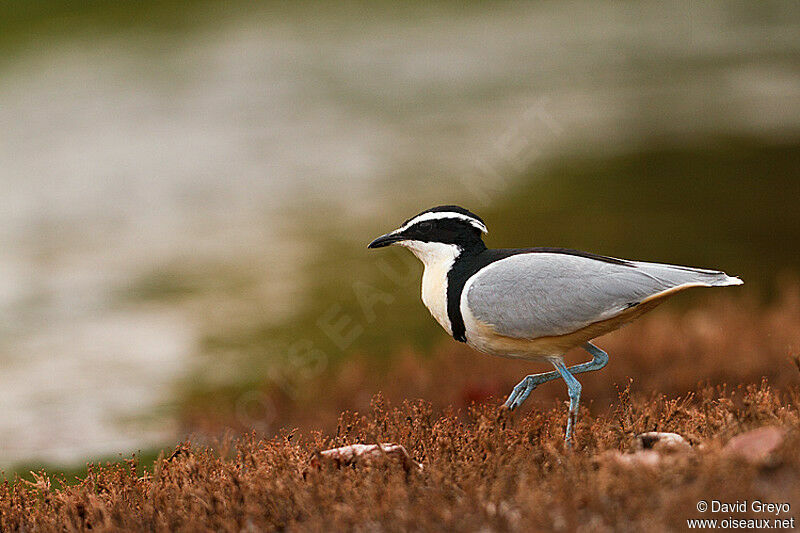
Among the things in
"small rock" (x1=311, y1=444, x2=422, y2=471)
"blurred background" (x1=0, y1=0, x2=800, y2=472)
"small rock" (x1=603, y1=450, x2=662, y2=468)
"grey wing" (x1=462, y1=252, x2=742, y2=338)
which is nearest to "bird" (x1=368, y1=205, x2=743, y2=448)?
"grey wing" (x1=462, y1=252, x2=742, y2=338)

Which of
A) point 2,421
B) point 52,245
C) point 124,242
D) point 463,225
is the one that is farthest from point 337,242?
point 463,225

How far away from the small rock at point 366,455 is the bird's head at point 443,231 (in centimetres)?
93

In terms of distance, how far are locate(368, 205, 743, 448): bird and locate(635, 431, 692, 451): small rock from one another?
0.30 metres

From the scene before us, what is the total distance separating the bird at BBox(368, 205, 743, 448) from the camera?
408 cm

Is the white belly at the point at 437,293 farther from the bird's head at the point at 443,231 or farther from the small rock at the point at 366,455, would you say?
the small rock at the point at 366,455

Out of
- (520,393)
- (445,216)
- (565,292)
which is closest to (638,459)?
(565,292)

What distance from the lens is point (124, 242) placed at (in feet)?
50.4

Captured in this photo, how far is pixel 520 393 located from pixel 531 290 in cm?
59

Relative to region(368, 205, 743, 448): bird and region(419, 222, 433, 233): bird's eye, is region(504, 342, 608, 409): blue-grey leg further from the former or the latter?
region(419, 222, 433, 233): bird's eye

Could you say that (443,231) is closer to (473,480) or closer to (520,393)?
(520,393)

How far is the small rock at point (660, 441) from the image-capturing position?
3.78 m

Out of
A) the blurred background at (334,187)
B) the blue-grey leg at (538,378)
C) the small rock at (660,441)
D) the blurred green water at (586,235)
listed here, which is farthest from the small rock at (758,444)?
the blurred green water at (586,235)

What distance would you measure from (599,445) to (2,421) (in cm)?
739

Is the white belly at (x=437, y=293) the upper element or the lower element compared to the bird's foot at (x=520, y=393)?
upper
